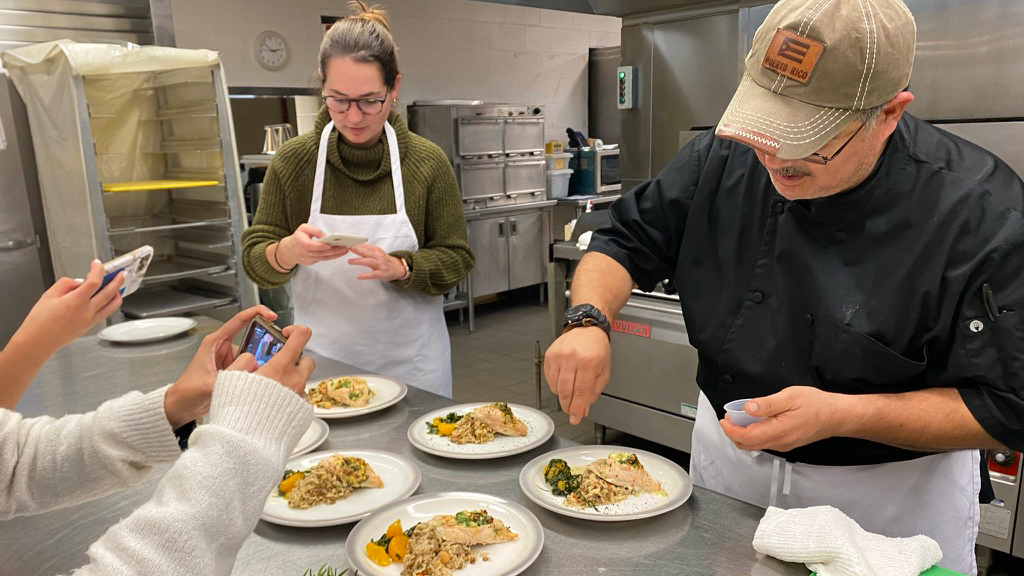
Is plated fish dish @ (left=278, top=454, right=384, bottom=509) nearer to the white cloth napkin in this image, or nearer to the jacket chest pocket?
the white cloth napkin

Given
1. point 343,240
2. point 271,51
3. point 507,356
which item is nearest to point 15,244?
point 271,51

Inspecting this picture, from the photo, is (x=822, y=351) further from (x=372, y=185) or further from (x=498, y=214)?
(x=498, y=214)

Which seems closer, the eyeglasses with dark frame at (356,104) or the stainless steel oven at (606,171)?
the eyeglasses with dark frame at (356,104)

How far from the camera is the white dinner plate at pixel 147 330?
239cm

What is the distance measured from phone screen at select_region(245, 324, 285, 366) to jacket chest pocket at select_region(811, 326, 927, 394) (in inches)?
38.2

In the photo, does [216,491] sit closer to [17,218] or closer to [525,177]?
[17,218]

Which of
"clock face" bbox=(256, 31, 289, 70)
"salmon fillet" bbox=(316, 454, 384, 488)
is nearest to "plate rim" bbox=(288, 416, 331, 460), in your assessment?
"salmon fillet" bbox=(316, 454, 384, 488)

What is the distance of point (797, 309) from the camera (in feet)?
4.48

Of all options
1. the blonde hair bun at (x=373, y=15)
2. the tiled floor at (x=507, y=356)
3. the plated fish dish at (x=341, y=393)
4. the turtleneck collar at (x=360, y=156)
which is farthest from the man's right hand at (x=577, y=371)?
the tiled floor at (x=507, y=356)

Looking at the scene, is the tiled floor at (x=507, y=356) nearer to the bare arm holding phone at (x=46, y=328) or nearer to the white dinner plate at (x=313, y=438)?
the white dinner plate at (x=313, y=438)

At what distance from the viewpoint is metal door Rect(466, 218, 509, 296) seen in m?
6.29

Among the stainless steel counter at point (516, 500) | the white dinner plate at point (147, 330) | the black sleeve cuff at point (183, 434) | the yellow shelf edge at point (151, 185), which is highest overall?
the yellow shelf edge at point (151, 185)

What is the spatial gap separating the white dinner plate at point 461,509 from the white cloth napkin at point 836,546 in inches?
14.0

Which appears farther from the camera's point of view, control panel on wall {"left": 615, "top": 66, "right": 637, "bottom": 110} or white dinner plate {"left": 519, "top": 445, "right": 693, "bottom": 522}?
control panel on wall {"left": 615, "top": 66, "right": 637, "bottom": 110}
